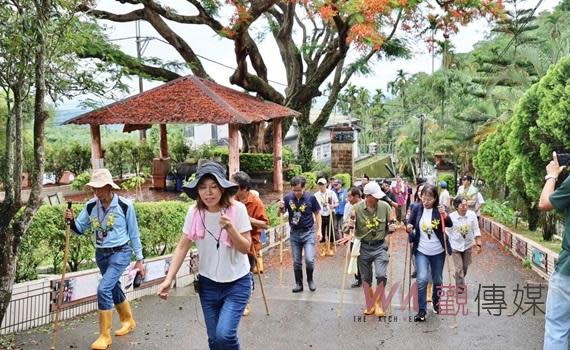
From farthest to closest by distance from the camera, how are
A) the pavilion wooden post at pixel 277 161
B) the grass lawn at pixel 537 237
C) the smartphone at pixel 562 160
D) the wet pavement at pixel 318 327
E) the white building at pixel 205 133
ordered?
the white building at pixel 205 133, the pavilion wooden post at pixel 277 161, the grass lawn at pixel 537 237, the wet pavement at pixel 318 327, the smartphone at pixel 562 160

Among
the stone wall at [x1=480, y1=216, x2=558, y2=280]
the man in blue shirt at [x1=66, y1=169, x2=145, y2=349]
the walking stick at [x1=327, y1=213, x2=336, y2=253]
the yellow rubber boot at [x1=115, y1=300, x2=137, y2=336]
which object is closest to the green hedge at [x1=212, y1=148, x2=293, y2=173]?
the stone wall at [x1=480, y1=216, x2=558, y2=280]

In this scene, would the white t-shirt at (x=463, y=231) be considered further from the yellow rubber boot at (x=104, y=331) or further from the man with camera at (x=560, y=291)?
the yellow rubber boot at (x=104, y=331)

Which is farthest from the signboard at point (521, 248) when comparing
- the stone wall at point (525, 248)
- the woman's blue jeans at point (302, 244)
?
the woman's blue jeans at point (302, 244)

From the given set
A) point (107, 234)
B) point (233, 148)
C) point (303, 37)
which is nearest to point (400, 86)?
point (303, 37)

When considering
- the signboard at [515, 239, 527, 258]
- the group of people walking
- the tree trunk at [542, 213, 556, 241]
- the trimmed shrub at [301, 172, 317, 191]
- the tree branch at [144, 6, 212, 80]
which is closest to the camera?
the group of people walking

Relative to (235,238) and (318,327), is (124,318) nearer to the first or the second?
(318,327)

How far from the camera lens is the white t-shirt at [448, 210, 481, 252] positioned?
24.6 feet

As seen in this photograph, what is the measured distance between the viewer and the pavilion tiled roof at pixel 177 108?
15227 mm

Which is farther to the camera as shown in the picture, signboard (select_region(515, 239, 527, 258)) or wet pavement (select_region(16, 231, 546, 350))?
signboard (select_region(515, 239, 527, 258))

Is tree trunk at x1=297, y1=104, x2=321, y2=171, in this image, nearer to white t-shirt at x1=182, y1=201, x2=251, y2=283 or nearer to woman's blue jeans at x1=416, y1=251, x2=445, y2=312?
woman's blue jeans at x1=416, y1=251, x2=445, y2=312

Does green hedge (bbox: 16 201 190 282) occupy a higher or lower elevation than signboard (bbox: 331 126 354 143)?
lower

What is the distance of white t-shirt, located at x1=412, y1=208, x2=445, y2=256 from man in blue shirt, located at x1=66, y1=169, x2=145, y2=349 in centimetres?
309

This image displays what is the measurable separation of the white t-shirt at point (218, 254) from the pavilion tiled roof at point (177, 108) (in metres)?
10.9

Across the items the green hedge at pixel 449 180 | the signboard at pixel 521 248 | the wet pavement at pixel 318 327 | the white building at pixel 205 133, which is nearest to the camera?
the wet pavement at pixel 318 327
